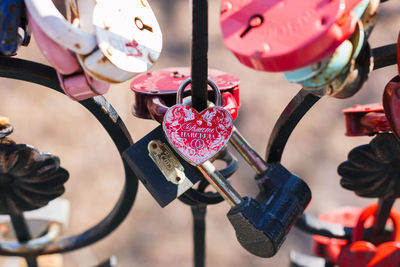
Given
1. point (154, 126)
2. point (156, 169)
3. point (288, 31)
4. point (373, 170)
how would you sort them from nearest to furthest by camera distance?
1. point (288, 31)
2. point (156, 169)
3. point (373, 170)
4. point (154, 126)

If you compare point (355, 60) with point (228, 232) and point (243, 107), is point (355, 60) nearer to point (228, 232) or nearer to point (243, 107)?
point (228, 232)

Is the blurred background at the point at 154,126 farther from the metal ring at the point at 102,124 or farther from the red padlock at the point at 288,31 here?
the red padlock at the point at 288,31

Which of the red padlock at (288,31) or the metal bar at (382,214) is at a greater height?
the red padlock at (288,31)

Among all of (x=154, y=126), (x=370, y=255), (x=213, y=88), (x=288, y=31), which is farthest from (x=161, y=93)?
(x=154, y=126)

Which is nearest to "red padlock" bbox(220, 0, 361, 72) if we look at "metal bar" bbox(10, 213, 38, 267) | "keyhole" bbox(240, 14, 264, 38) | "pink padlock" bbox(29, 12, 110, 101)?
"keyhole" bbox(240, 14, 264, 38)

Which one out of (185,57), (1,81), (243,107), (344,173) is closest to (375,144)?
(344,173)

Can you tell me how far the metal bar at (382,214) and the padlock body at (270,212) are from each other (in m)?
0.15

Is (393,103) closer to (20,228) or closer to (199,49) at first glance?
(199,49)

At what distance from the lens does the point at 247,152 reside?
0.45 meters

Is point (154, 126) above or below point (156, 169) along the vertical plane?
below

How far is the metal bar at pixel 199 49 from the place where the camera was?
0.34m

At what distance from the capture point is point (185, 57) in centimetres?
196

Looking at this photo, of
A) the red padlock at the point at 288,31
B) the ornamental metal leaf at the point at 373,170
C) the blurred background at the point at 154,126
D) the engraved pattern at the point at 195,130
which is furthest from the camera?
the blurred background at the point at 154,126

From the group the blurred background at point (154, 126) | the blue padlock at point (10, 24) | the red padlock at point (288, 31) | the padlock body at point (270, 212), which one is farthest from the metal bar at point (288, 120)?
the blurred background at point (154, 126)
